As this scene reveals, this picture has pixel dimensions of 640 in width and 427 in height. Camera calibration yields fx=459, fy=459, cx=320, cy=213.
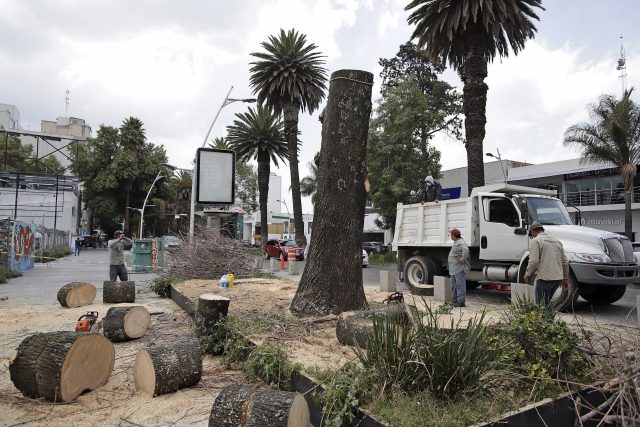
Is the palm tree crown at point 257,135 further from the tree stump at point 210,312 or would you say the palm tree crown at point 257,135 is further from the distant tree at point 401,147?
the tree stump at point 210,312

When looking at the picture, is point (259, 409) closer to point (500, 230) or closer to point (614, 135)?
Result: point (500, 230)

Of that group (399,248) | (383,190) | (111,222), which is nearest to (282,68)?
(383,190)

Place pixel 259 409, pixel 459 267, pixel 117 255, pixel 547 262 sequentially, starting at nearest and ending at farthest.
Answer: pixel 259 409 → pixel 547 262 → pixel 459 267 → pixel 117 255

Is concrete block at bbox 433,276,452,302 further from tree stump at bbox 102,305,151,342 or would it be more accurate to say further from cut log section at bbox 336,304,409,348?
tree stump at bbox 102,305,151,342

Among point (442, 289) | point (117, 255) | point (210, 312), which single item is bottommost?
point (442, 289)

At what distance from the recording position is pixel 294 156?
30.2 m

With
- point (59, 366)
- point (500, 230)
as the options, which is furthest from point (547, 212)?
point (59, 366)

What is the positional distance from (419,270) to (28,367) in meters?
10.2

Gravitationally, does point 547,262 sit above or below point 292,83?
below

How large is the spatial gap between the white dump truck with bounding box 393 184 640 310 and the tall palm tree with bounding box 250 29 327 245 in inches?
689

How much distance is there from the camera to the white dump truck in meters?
9.30

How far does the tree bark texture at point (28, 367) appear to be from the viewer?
446 cm

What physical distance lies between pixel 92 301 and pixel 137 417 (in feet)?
25.0

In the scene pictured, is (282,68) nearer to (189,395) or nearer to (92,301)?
(92,301)
